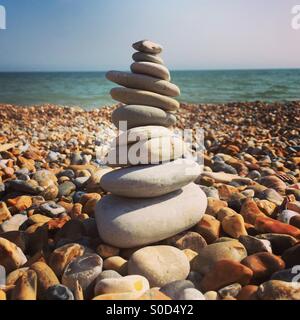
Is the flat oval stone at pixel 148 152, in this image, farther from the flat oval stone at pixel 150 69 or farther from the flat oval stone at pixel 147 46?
the flat oval stone at pixel 147 46

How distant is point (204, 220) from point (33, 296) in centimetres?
179

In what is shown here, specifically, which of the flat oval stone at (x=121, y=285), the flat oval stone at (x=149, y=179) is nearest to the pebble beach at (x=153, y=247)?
the flat oval stone at (x=121, y=285)

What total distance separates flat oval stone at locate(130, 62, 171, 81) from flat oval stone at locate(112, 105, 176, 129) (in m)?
0.35

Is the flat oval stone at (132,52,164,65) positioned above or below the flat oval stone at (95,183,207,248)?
above

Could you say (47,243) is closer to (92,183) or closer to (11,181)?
(92,183)

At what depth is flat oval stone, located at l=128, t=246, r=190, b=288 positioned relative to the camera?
2930mm

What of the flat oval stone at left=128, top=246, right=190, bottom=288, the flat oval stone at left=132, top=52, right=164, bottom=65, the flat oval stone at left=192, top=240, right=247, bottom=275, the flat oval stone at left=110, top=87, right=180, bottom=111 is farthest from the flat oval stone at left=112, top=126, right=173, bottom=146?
the flat oval stone at left=192, top=240, right=247, bottom=275

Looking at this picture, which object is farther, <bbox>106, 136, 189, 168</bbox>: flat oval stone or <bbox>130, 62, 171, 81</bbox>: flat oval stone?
<bbox>130, 62, 171, 81</bbox>: flat oval stone

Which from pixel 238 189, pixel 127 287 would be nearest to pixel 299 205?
pixel 238 189

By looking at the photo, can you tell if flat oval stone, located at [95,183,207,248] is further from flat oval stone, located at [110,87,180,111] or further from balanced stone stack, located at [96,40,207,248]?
flat oval stone, located at [110,87,180,111]

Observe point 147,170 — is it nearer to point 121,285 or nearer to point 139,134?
point 139,134

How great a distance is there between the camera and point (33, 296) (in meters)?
2.71

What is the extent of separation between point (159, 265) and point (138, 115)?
4.75 ft

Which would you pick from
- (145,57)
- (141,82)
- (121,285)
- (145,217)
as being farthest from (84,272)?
(145,57)
